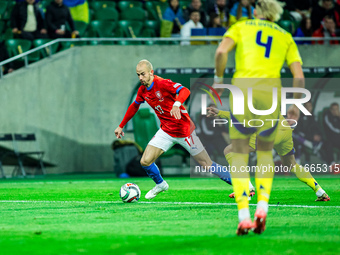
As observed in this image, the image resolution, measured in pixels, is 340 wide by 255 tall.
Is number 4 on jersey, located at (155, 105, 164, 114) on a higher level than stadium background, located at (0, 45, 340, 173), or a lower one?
higher

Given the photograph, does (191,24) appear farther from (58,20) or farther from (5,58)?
(5,58)

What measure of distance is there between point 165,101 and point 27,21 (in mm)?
11232

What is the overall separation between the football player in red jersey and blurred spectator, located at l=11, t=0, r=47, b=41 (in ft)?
34.5

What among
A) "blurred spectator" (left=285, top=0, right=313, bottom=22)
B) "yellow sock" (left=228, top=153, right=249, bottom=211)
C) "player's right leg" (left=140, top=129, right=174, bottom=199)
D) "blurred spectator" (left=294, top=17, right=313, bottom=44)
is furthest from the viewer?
"blurred spectator" (left=285, top=0, right=313, bottom=22)

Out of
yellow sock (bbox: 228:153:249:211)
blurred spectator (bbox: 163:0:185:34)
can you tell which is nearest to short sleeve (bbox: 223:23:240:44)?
yellow sock (bbox: 228:153:249:211)

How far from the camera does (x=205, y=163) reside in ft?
36.0

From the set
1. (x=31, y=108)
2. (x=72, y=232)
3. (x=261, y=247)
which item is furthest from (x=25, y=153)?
(x=261, y=247)

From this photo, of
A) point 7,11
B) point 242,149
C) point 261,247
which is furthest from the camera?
point 7,11

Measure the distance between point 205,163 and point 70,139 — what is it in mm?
12155

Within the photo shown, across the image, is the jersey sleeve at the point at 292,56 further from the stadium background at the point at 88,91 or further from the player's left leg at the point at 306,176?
the stadium background at the point at 88,91

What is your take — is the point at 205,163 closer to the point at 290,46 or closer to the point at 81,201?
the point at 81,201

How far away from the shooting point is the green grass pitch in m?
5.67

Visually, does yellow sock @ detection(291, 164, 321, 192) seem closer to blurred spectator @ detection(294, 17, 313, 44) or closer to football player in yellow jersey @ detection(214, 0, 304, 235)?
football player in yellow jersey @ detection(214, 0, 304, 235)

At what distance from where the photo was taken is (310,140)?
2128 cm
